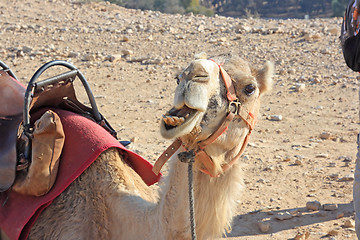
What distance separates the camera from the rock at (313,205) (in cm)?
456

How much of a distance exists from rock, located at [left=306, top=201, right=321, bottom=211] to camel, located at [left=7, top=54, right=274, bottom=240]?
209 centimetres

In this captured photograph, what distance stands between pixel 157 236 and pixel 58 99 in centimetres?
123

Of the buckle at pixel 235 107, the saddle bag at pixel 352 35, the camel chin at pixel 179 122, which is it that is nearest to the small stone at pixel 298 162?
the saddle bag at pixel 352 35

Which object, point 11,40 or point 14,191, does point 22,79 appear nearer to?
point 11,40

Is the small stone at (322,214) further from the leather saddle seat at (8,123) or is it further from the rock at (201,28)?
the rock at (201,28)

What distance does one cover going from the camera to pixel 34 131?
9.12 feet

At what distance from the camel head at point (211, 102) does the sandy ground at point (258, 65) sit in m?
0.42

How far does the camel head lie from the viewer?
214 centimetres

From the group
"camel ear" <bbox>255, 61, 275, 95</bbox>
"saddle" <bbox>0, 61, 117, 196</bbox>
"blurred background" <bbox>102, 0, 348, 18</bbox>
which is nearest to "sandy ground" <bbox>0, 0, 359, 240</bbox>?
"camel ear" <bbox>255, 61, 275, 95</bbox>

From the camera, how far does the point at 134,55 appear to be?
34.8 ft

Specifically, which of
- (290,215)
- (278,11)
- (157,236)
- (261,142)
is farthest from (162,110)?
(278,11)

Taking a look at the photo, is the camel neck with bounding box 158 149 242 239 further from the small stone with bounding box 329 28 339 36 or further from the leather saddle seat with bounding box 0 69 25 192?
the small stone with bounding box 329 28 339 36

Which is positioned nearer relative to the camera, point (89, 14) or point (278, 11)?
point (89, 14)

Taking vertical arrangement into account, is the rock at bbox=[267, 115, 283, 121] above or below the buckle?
below
